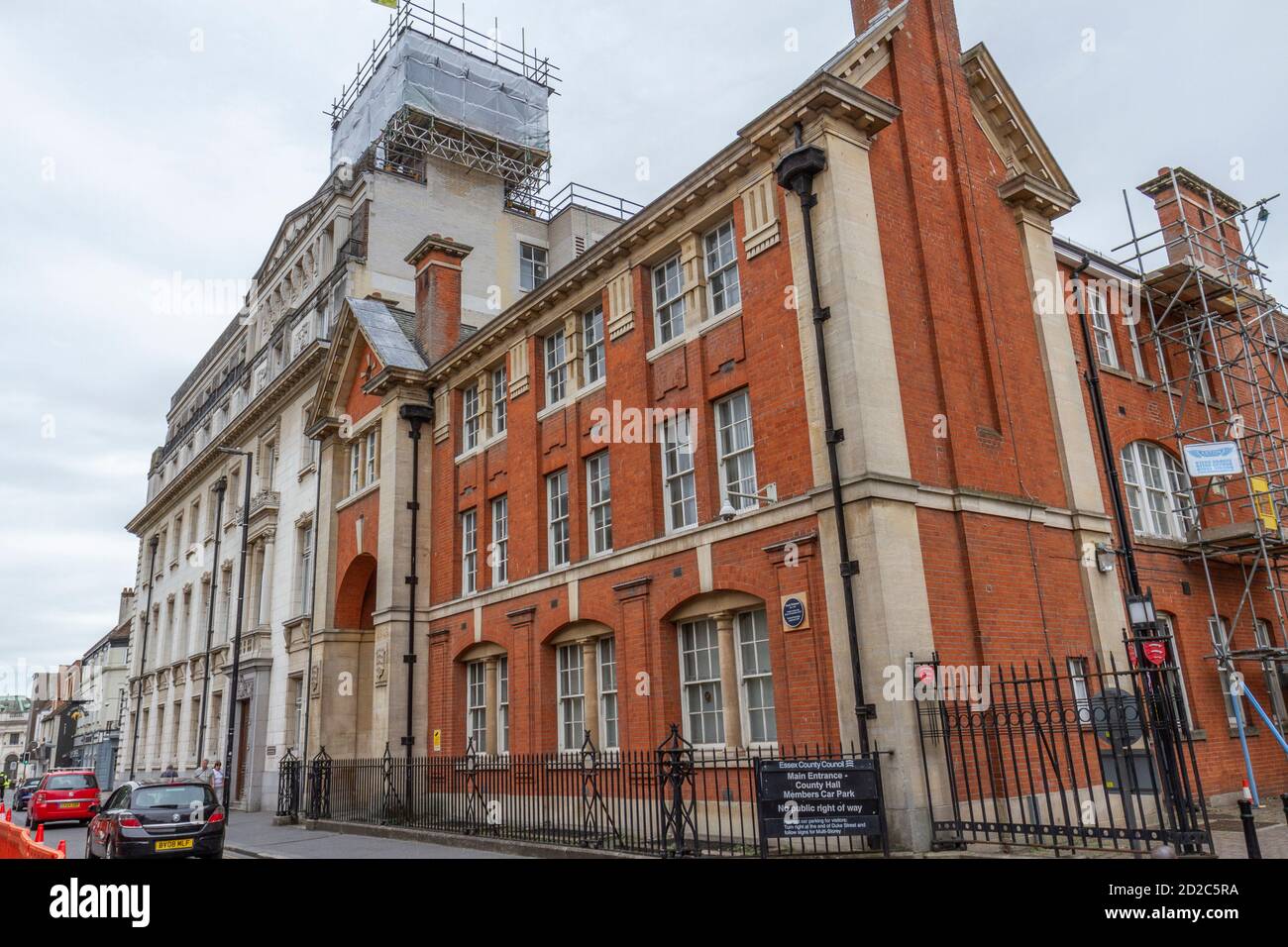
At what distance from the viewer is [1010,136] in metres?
18.8

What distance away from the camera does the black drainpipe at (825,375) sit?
12188 millimetres

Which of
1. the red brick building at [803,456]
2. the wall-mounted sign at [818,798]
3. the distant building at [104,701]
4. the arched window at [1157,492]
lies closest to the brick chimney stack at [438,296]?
the red brick building at [803,456]

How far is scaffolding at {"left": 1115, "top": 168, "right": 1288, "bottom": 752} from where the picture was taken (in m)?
19.9

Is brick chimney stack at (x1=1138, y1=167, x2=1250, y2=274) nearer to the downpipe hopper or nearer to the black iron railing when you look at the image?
the downpipe hopper

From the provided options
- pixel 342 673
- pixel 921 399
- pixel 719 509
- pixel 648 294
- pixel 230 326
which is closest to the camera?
pixel 921 399

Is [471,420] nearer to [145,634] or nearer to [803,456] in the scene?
[803,456]

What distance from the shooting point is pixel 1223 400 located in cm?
2308

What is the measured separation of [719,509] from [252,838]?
13.0 meters

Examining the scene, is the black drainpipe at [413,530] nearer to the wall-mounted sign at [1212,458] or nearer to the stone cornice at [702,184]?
the stone cornice at [702,184]

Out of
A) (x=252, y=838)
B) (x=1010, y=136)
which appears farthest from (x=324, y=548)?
(x=1010, y=136)

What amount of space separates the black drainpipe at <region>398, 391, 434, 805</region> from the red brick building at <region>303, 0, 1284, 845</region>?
0.15 metres

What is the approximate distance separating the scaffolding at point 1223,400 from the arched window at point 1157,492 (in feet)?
0.70

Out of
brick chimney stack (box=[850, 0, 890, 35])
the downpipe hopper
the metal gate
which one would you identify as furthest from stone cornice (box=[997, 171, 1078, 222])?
the metal gate
